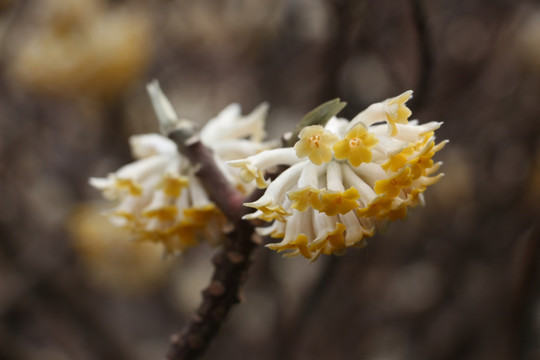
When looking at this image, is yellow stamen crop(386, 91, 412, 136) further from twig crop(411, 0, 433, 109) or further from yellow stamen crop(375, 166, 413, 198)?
twig crop(411, 0, 433, 109)

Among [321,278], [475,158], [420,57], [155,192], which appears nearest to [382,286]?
[475,158]

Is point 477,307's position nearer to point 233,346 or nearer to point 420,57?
point 233,346

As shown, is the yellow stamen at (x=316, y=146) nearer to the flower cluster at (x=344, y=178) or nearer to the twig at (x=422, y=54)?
the flower cluster at (x=344, y=178)

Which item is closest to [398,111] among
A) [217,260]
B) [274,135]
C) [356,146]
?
[356,146]

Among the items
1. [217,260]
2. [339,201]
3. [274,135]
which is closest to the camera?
[339,201]

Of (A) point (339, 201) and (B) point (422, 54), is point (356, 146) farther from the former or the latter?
(B) point (422, 54)
